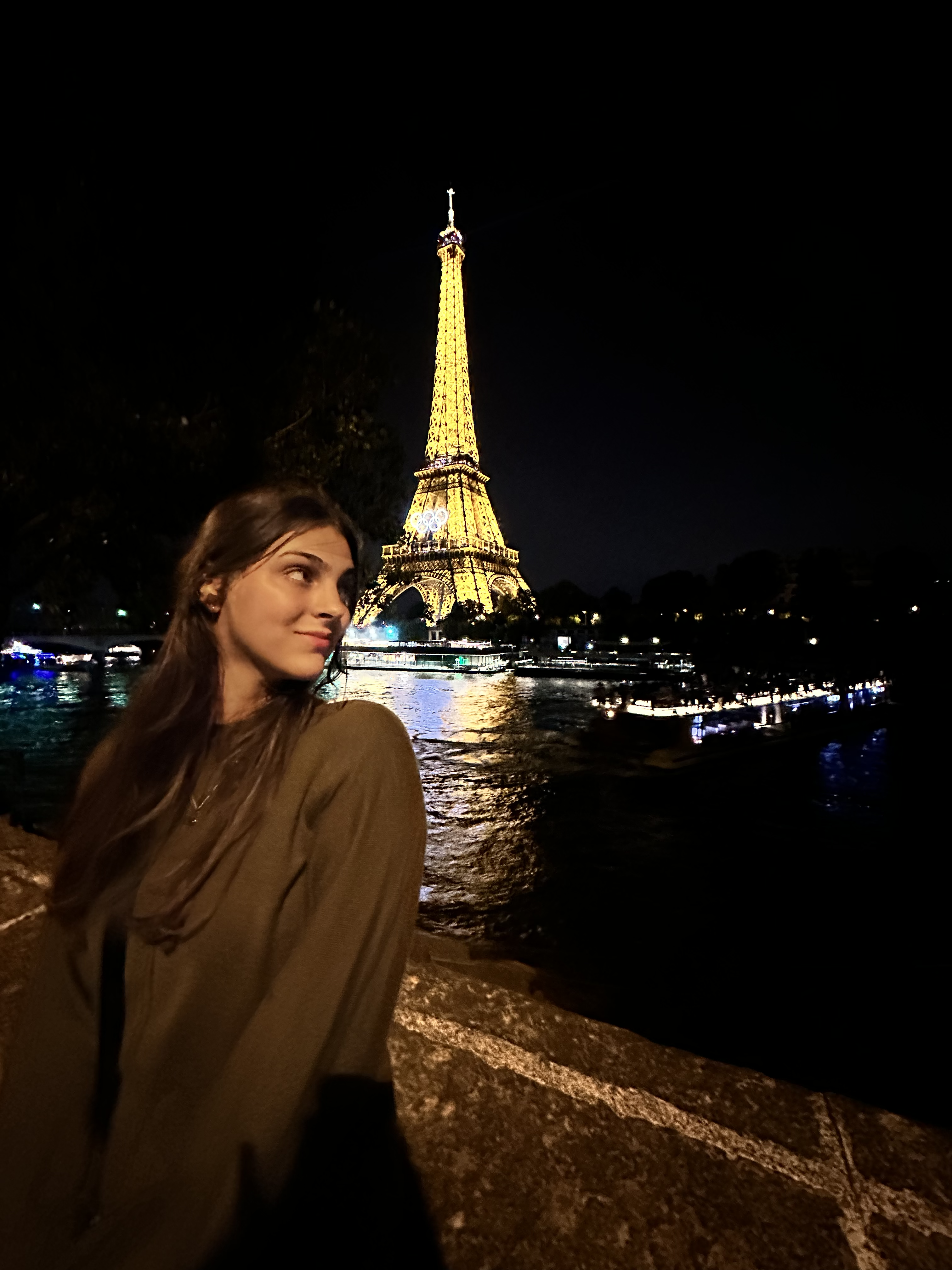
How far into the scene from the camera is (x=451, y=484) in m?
62.5

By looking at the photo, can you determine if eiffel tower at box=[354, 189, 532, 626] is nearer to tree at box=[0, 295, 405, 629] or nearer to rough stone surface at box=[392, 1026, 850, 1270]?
tree at box=[0, 295, 405, 629]

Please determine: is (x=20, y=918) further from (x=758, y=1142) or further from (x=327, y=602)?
(x=758, y=1142)

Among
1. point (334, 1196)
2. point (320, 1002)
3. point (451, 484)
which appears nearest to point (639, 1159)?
point (334, 1196)

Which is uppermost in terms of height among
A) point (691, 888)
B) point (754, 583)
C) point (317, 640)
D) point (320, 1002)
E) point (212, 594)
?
point (754, 583)

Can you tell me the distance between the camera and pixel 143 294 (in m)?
4.54

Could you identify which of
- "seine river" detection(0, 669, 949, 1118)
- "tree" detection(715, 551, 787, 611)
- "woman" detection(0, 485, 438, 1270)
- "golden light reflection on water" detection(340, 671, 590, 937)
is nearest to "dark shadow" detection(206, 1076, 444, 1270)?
"woman" detection(0, 485, 438, 1270)

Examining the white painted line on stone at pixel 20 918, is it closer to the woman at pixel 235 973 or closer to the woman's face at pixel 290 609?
the woman at pixel 235 973

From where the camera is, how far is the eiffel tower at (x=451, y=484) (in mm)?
62062

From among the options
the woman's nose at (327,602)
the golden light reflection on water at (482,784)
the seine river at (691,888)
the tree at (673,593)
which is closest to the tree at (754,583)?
the tree at (673,593)

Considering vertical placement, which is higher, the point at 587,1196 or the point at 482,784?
the point at 587,1196

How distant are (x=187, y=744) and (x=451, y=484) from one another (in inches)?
2499

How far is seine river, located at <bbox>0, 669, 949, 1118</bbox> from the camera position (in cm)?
467

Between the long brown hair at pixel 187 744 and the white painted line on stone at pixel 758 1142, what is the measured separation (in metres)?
1.24

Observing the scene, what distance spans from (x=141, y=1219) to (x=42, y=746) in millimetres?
16716
